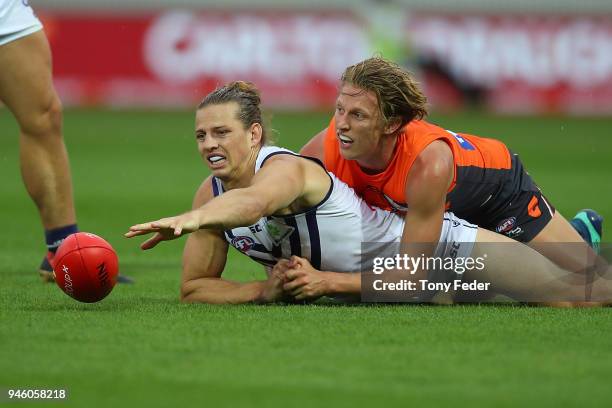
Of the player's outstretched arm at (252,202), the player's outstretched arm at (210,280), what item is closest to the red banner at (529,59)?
the player's outstretched arm at (210,280)

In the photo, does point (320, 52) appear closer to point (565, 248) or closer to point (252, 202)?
point (565, 248)

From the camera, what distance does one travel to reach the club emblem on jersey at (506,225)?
6738mm

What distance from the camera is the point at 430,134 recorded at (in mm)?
6164

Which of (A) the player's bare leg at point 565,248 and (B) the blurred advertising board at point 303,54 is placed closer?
(A) the player's bare leg at point 565,248

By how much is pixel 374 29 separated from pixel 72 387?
21294 mm

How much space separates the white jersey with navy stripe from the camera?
5.97m

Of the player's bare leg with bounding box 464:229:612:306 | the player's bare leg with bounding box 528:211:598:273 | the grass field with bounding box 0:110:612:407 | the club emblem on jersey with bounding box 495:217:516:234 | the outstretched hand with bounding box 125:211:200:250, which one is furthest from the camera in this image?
the club emblem on jersey with bounding box 495:217:516:234

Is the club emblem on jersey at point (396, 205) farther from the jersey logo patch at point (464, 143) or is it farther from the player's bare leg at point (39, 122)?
the player's bare leg at point (39, 122)

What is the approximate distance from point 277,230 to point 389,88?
973mm

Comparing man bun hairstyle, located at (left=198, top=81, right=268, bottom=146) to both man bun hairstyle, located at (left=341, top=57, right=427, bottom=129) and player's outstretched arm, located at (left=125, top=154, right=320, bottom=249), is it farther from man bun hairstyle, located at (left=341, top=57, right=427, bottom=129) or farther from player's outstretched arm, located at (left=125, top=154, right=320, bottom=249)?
man bun hairstyle, located at (left=341, top=57, right=427, bottom=129)

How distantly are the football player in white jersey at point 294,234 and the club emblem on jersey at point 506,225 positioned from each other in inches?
15.1

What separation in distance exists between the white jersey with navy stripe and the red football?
677mm

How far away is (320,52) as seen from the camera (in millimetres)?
23531

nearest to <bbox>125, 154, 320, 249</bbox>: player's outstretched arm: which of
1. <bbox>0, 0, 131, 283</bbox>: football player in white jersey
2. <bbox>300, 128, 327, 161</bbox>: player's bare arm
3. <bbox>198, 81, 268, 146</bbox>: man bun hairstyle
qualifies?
<bbox>198, 81, 268, 146</bbox>: man bun hairstyle
